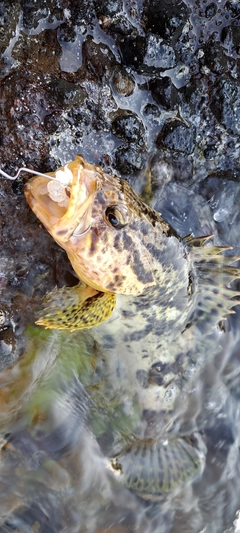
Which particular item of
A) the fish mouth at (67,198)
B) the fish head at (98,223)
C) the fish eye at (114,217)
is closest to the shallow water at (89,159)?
the fish mouth at (67,198)

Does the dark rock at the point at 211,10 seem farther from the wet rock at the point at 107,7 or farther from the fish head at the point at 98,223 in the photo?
the fish head at the point at 98,223

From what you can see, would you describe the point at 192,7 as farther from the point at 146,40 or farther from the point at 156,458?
the point at 156,458

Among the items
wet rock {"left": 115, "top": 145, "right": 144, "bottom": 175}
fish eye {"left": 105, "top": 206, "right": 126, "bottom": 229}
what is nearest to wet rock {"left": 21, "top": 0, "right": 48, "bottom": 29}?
wet rock {"left": 115, "top": 145, "right": 144, "bottom": 175}

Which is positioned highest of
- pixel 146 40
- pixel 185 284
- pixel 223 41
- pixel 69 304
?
pixel 146 40

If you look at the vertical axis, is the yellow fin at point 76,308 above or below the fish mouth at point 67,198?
below

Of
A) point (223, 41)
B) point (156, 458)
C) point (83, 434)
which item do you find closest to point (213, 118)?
point (223, 41)

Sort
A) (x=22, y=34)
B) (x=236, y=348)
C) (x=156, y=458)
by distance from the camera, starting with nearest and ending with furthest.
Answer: (x=22, y=34) < (x=156, y=458) < (x=236, y=348)

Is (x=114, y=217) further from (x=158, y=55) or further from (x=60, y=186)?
(x=158, y=55)

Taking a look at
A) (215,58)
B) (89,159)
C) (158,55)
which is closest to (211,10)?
(215,58)
